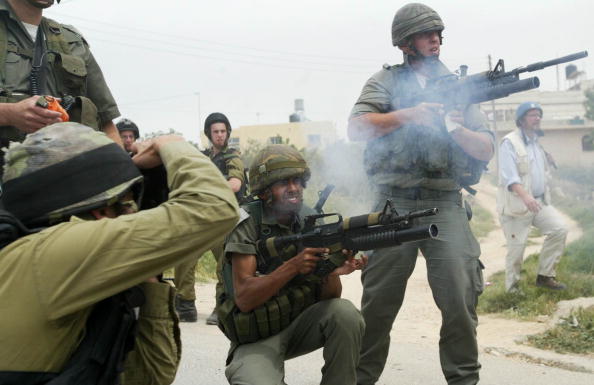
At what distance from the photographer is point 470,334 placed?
3.71 meters

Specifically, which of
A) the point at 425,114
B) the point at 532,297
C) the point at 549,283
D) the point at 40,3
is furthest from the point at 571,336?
the point at 40,3

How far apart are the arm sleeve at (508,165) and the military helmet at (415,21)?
3.50 metres

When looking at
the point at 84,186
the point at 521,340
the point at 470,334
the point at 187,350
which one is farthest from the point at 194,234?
the point at 521,340

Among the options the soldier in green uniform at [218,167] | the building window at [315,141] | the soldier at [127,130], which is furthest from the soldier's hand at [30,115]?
the building window at [315,141]

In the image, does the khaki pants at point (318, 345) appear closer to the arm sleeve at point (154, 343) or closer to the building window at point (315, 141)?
the arm sleeve at point (154, 343)

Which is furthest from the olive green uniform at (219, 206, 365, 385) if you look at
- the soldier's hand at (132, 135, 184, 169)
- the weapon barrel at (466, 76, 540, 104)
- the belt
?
the weapon barrel at (466, 76, 540, 104)

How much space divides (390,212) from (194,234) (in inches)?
57.2

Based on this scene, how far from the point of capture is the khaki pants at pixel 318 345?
10.1 ft

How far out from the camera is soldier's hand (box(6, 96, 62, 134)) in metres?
Answer: 2.67

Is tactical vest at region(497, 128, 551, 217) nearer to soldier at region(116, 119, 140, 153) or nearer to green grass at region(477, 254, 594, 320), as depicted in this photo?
green grass at region(477, 254, 594, 320)

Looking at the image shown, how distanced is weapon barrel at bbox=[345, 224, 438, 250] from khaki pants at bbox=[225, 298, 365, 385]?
294 mm

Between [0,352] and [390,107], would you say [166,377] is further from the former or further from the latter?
[390,107]

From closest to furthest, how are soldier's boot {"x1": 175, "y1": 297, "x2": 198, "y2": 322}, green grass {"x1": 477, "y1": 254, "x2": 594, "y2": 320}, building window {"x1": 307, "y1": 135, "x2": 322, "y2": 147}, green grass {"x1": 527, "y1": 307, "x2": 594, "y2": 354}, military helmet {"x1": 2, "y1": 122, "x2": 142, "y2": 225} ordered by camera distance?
military helmet {"x1": 2, "y1": 122, "x2": 142, "y2": 225} < green grass {"x1": 527, "y1": 307, "x2": 594, "y2": 354} < soldier's boot {"x1": 175, "y1": 297, "x2": 198, "y2": 322} < green grass {"x1": 477, "y1": 254, "x2": 594, "y2": 320} < building window {"x1": 307, "y1": 135, "x2": 322, "y2": 147}

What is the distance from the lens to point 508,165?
725 cm
